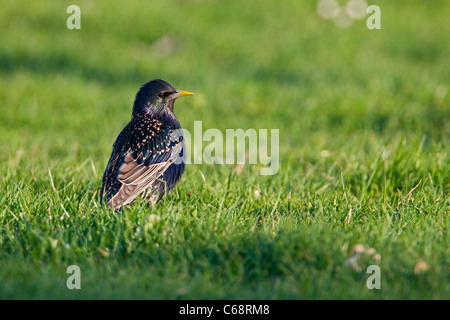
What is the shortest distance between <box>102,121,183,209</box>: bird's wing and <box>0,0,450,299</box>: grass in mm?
203

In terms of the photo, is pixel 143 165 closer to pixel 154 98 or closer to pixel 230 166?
pixel 154 98

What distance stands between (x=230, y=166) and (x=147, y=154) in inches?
50.2

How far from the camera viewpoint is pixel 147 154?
4.44 meters

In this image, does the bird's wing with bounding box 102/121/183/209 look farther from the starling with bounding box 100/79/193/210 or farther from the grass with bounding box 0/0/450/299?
the grass with bounding box 0/0/450/299

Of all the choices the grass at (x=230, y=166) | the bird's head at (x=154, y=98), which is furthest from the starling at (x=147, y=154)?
the grass at (x=230, y=166)

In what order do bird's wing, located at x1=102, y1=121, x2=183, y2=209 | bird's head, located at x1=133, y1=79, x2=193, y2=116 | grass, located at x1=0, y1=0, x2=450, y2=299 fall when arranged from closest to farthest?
grass, located at x1=0, y1=0, x2=450, y2=299, bird's wing, located at x1=102, y1=121, x2=183, y2=209, bird's head, located at x1=133, y1=79, x2=193, y2=116

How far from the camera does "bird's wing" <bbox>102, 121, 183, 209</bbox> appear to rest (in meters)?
4.23

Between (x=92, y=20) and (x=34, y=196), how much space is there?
7476 millimetres

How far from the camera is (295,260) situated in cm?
331

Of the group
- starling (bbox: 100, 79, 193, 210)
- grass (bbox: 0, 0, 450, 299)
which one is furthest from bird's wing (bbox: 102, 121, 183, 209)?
grass (bbox: 0, 0, 450, 299)

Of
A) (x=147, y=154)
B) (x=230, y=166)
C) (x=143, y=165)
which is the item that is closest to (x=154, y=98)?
(x=147, y=154)
